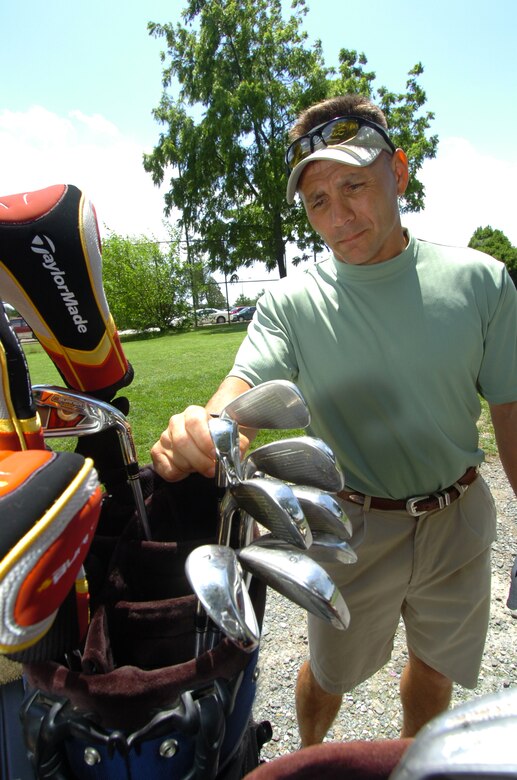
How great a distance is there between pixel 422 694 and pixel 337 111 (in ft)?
6.27

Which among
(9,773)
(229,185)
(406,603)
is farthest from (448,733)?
(229,185)

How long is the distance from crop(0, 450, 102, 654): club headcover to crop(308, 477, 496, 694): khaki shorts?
114 cm

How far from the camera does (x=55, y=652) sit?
0.74 meters

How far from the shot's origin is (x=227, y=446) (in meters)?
0.79

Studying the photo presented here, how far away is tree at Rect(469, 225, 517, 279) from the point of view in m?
21.9

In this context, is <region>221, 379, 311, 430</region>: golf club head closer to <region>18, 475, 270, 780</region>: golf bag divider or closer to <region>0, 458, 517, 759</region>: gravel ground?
<region>18, 475, 270, 780</region>: golf bag divider

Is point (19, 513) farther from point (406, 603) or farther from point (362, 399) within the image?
point (406, 603)

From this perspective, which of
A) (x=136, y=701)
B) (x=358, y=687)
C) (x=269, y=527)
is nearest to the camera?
(x=136, y=701)

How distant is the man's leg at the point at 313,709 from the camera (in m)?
1.73

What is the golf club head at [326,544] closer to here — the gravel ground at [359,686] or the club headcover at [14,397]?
the club headcover at [14,397]

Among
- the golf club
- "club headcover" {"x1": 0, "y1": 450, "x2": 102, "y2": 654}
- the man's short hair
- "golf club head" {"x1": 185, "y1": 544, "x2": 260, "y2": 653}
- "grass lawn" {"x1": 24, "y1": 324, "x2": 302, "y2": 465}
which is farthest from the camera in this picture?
"grass lawn" {"x1": 24, "y1": 324, "x2": 302, "y2": 465}

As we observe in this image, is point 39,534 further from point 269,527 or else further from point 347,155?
point 347,155

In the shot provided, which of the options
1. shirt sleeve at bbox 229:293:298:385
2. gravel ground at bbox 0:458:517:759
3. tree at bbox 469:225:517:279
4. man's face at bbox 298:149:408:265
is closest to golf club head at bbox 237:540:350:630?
shirt sleeve at bbox 229:293:298:385

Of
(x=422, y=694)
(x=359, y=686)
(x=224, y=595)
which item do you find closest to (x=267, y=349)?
(x=224, y=595)
